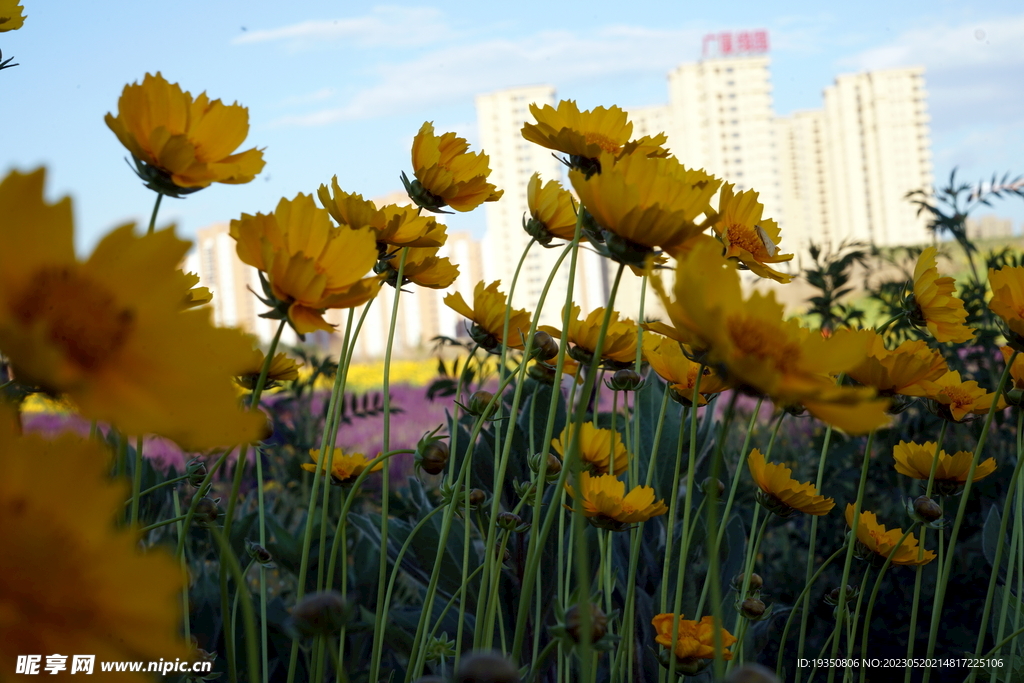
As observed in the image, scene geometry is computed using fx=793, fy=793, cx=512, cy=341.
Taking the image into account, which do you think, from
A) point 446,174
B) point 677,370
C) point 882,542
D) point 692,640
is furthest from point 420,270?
point 882,542

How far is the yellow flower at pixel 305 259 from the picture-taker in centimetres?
33

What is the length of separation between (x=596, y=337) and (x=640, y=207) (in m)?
0.27

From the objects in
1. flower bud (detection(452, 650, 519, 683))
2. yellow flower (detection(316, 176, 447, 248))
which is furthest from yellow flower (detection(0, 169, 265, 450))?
yellow flower (detection(316, 176, 447, 248))

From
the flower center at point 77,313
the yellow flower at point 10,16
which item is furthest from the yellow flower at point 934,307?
the yellow flower at point 10,16

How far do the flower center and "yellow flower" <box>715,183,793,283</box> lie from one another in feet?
1.19

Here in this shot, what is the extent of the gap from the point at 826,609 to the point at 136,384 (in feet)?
3.51

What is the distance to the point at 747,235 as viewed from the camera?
555mm

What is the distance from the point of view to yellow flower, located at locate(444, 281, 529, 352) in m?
0.65

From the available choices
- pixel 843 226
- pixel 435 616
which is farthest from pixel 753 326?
pixel 843 226

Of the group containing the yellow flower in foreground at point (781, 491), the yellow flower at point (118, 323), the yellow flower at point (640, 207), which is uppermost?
the yellow flower at point (640, 207)

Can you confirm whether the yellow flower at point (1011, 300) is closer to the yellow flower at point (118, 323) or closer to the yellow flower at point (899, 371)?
the yellow flower at point (899, 371)

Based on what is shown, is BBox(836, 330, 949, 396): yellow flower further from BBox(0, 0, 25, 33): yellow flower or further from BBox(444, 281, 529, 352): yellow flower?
BBox(0, 0, 25, 33): yellow flower

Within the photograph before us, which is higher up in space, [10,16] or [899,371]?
[10,16]

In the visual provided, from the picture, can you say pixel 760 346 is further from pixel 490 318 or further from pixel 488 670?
pixel 490 318
